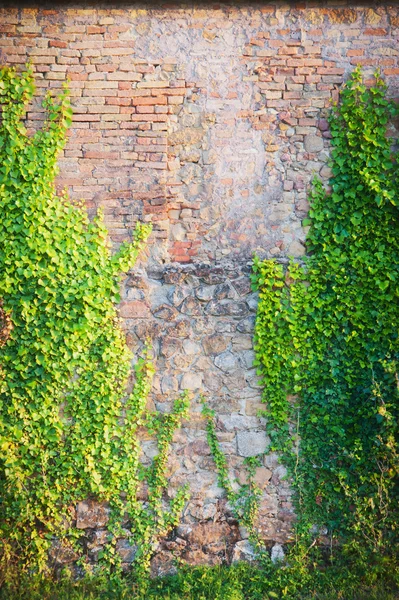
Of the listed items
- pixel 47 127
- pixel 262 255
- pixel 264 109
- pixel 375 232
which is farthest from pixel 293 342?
pixel 47 127

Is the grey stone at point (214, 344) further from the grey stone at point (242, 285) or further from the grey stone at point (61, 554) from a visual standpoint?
the grey stone at point (61, 554)

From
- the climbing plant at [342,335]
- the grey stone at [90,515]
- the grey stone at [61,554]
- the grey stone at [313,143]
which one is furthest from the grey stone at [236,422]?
the grey stone at [313,143]

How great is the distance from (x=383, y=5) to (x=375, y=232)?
2.11m

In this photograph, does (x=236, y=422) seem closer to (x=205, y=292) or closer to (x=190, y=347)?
(x=190, y=347)

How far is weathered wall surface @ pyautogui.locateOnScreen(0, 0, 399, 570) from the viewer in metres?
4.84

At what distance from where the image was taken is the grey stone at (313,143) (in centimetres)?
496

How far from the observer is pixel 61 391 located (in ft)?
15.6

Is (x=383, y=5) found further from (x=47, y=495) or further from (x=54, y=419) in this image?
(x=47, y=495)

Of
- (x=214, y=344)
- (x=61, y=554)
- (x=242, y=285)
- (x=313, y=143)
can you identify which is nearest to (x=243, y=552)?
(x=61, y=554)

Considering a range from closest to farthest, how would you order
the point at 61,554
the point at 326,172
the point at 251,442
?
1. the point at 61,554
2. the point at 251,442
3. the point at 326,172

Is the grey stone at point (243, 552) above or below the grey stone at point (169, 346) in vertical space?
below

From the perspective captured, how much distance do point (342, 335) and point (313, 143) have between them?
1.75 m

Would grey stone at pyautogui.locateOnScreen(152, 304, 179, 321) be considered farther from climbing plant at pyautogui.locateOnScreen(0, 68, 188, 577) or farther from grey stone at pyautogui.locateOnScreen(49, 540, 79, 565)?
grey stone at pyautogui.locateOnScreen(49, 540, 79, 565)

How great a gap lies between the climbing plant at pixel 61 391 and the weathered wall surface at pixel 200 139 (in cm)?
23
